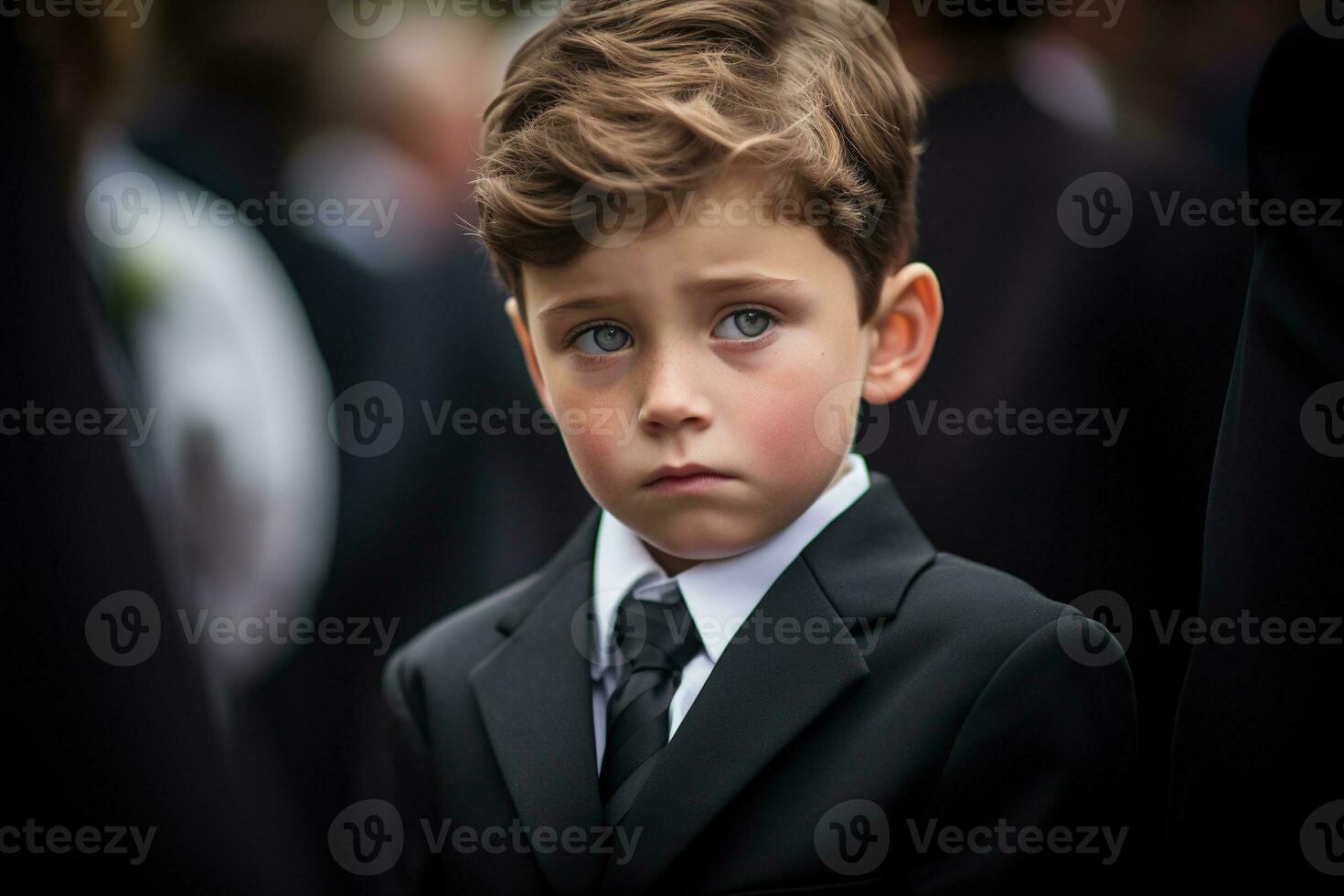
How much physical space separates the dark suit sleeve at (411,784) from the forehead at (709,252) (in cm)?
66

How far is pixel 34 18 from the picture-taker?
5.97ft

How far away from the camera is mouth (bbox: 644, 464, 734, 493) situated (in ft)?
4.45

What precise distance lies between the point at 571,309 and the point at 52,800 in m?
0.97

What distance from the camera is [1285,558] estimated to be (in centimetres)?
119

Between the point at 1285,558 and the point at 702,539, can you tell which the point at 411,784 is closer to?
the point at 702,539

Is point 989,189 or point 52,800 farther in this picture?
point 989,189

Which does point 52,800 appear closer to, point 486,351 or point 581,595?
point 581,595

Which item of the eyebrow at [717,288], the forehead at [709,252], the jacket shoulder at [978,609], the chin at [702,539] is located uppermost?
the forehead at [709,252]

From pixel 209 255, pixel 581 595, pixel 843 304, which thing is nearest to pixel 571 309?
pixel 843 304

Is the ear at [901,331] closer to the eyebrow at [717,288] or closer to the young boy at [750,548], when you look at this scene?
the young boy at [750,548]

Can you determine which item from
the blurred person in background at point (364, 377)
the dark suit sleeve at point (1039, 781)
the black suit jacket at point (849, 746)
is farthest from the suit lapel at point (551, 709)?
the blurred person in background at point (364, 377)

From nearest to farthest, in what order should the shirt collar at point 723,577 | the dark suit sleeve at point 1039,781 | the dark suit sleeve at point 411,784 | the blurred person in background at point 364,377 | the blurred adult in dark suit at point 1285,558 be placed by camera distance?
the blurred adult in dark suit at point 1285,558 < the dark suit sleeve at point 1039,781 < the shirt collar at point 723,577 < the dark suit sleeve at point 411,784 < the blurred person in background at point 364,377

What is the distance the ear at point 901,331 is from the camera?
1544 millimetres

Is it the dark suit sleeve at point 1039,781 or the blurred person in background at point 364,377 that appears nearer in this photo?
the dark suit sleeve at point 1039,781
